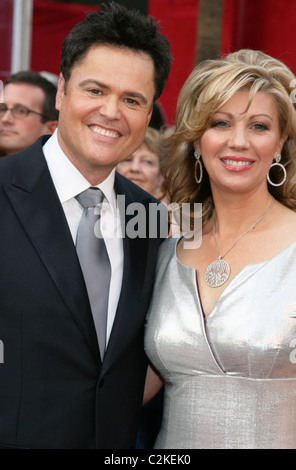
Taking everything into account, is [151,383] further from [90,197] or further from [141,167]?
[141,167]

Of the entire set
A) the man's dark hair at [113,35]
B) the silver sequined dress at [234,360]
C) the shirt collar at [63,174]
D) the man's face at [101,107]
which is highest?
the man's dark hair at [113,35]

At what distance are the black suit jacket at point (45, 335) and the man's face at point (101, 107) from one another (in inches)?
6.4

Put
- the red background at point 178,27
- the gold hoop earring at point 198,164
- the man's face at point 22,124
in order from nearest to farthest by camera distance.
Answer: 1. the gold hoop earring at point 198,164
2. the man's face at point 22,124
3. the red background at point 178,27

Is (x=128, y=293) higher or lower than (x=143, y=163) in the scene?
higher

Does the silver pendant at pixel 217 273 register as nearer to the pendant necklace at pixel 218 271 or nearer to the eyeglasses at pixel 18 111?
the pendant necklace at pixel 218 271

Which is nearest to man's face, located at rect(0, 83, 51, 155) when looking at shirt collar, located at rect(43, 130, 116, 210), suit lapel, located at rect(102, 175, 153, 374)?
suit lapel, located at rect(102, 175, 153, 374)

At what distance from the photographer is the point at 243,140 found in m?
2.35

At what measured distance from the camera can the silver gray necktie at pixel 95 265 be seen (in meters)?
2.15

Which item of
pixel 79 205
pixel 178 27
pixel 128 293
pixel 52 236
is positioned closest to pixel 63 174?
Answer: pixel 79 205

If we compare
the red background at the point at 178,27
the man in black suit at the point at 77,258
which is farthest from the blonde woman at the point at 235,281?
the red background at the point at 178,27

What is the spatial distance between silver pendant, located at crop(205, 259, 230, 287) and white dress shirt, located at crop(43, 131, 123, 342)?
1.13 feet

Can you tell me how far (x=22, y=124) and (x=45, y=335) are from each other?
2316 mm

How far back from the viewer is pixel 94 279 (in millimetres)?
2164
